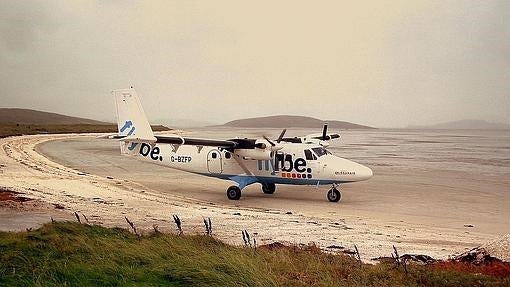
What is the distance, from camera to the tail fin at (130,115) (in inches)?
906

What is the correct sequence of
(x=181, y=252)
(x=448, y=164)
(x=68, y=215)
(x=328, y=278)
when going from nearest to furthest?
1. (x=328, y=278)
2. (x=181, y=252)
3. (x=68, y=215)
4. (x=448, y=164)

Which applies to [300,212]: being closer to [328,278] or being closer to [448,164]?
[328,278]

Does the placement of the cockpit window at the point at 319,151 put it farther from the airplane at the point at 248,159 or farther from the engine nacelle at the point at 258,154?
the engine nacelle at the point at 258,154

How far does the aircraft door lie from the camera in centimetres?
2145

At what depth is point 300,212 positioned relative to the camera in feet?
57.5

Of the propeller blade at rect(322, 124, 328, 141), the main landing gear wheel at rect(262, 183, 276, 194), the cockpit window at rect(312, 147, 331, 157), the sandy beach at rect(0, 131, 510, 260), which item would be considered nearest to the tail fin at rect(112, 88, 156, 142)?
the sandy beach at rect(0, 131, 510, 260)

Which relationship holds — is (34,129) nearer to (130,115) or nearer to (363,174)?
(130,115)

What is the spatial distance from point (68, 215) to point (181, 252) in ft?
22.3

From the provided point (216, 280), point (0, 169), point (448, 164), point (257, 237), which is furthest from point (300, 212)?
point (448, 164)

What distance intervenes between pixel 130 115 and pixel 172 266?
17030 millimetres

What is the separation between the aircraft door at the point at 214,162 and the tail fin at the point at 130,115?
3.17m

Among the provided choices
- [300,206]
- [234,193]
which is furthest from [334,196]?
[234,193]

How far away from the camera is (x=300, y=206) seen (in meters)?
19.0

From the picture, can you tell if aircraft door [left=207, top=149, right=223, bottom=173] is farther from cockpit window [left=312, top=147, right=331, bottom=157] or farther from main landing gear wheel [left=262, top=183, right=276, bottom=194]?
cockpit window [left=312, top=147, right=331, bottom=157]
